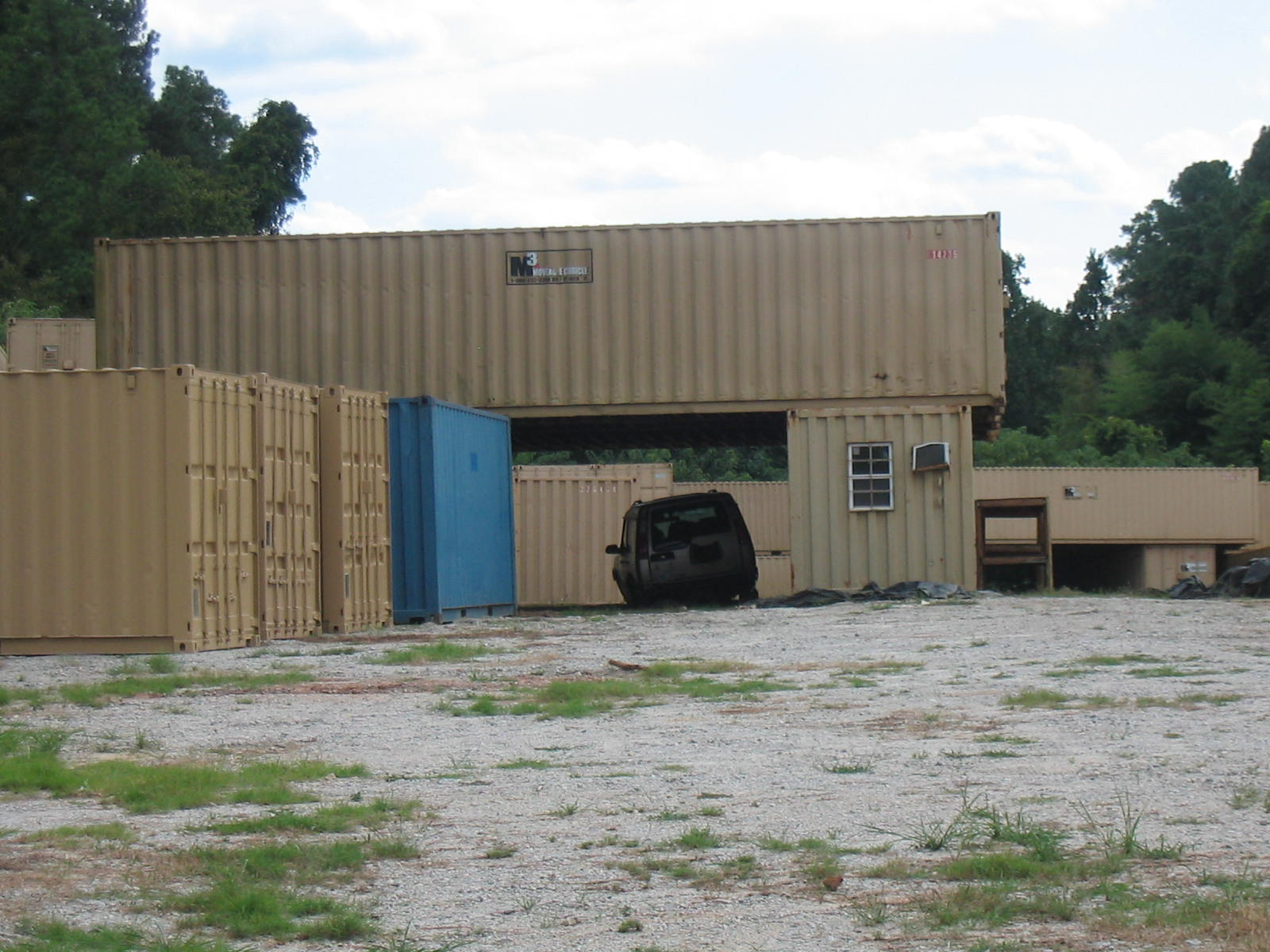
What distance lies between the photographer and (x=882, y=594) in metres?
18.9

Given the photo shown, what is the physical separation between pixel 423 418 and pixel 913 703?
9507 millimetres

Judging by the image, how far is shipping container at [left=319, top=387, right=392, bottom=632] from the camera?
15.4 m

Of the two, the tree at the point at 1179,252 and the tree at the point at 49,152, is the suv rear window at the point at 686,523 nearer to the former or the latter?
the tree at the point at 49,152

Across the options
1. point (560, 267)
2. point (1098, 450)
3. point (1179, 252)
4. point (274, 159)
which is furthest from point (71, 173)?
point (1179, 252)

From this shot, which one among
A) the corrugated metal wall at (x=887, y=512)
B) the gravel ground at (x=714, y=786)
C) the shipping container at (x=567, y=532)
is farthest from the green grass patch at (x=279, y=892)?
the shipping container at (x=567, y=532)

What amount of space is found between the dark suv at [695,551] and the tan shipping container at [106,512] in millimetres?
7302

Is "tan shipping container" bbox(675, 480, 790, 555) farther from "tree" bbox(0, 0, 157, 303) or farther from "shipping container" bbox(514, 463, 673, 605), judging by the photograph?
"tree" bbox(0, 0, 157, 303)

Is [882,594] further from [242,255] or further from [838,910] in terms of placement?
[838,910]

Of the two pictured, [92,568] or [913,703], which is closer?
[913,703]

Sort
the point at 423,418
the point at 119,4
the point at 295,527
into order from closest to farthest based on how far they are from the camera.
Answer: the point at 295,527 < the point at 423,418 < the point at 119,4

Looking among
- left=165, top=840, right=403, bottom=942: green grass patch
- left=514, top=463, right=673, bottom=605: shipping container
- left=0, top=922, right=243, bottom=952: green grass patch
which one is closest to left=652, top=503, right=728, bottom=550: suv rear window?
left=514, top=463, right=673, bottom=605: shipping container

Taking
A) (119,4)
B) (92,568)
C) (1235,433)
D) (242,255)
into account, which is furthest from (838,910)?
(119,4)

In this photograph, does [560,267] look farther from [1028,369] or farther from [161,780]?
[1028,369]

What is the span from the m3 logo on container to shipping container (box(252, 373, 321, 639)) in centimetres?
603
